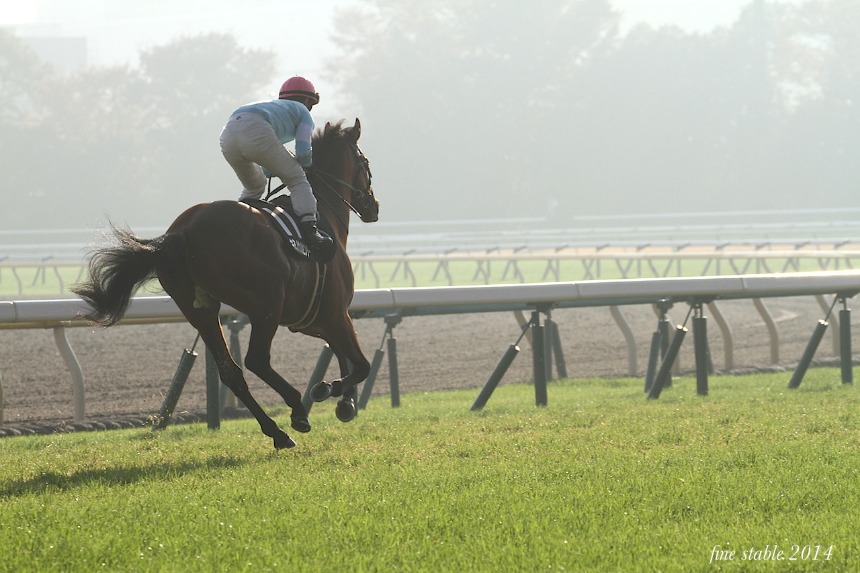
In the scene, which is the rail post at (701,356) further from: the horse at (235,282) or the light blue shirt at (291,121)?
the light blue shirt at (291,121)

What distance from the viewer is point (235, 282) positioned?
6605 mm

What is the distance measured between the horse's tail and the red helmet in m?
1.26

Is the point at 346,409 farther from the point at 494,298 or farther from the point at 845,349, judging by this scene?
the point at 845,349

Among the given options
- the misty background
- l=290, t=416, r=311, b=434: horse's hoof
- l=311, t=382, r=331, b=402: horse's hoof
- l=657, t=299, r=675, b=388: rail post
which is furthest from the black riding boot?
the misty background

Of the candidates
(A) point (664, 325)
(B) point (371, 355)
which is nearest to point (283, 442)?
(A) point (664, 325)

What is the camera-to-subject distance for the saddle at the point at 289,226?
22.6ft

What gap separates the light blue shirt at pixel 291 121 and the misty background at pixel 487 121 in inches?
1764

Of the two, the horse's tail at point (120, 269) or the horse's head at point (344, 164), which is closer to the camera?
the horse's tail at point (120, 269)

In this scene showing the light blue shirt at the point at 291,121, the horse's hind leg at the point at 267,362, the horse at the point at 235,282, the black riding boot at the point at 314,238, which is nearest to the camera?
the horse at the point at 235,282

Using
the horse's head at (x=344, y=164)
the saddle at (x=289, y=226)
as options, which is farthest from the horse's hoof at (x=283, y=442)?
the horse's head at (x=344, y=164)

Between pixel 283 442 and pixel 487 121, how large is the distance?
4711 cm

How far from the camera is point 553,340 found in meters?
12.6

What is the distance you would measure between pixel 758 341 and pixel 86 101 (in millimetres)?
42385

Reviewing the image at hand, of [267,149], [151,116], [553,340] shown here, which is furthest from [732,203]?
[267,149]
